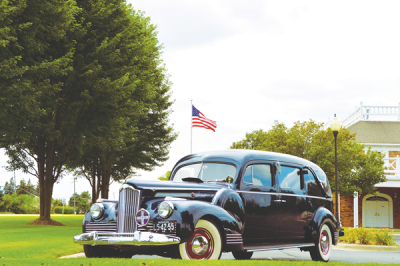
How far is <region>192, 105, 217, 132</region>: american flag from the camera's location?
27.5 meters

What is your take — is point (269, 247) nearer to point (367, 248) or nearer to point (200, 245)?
point (200, 245)

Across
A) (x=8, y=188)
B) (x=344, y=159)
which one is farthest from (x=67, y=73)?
(x=8, y=188)

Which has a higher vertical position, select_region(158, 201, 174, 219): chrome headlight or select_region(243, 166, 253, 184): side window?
select_region(243, 166, 253, 184): side window

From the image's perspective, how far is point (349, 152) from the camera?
34.0 m

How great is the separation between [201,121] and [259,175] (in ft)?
59.2

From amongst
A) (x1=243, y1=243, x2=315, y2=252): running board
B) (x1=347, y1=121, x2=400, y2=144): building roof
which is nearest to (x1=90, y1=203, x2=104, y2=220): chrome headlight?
(x1=243, y1=243, x2=315, y2=252): running board

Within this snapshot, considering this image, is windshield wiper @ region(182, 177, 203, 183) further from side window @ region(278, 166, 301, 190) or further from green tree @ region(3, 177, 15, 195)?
green tree @ region(3, 177, 15, 195)

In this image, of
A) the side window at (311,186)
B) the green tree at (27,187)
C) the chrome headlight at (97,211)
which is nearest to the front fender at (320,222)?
the side window at (311,186)

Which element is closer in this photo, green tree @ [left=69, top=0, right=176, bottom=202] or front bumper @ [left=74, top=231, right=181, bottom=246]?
front bumper @ [left=74, top=231, right=181, bottom=246]

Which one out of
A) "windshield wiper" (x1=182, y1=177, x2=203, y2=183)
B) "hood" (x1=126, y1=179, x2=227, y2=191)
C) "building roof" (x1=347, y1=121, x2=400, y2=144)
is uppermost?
"building roof" (x1=347, y1=121, x2=400, y2=144)

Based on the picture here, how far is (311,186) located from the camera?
1109 cm

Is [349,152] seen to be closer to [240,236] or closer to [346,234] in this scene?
[346,234]

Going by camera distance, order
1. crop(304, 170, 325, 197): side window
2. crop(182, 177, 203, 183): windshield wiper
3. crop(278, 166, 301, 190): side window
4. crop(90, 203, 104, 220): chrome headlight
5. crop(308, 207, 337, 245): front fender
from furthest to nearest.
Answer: crop(304, 170, 325, 197): side window → crop(308, 207, 337, 245): front fender → crop(278, 166, 301, 190): side window → crop(182, 177, 203, 183): windshield wiper → crop(90, 203, 104, 220): chrome headlight

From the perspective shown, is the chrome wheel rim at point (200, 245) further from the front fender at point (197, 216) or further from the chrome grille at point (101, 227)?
the chrome grille at point (101, 227)
